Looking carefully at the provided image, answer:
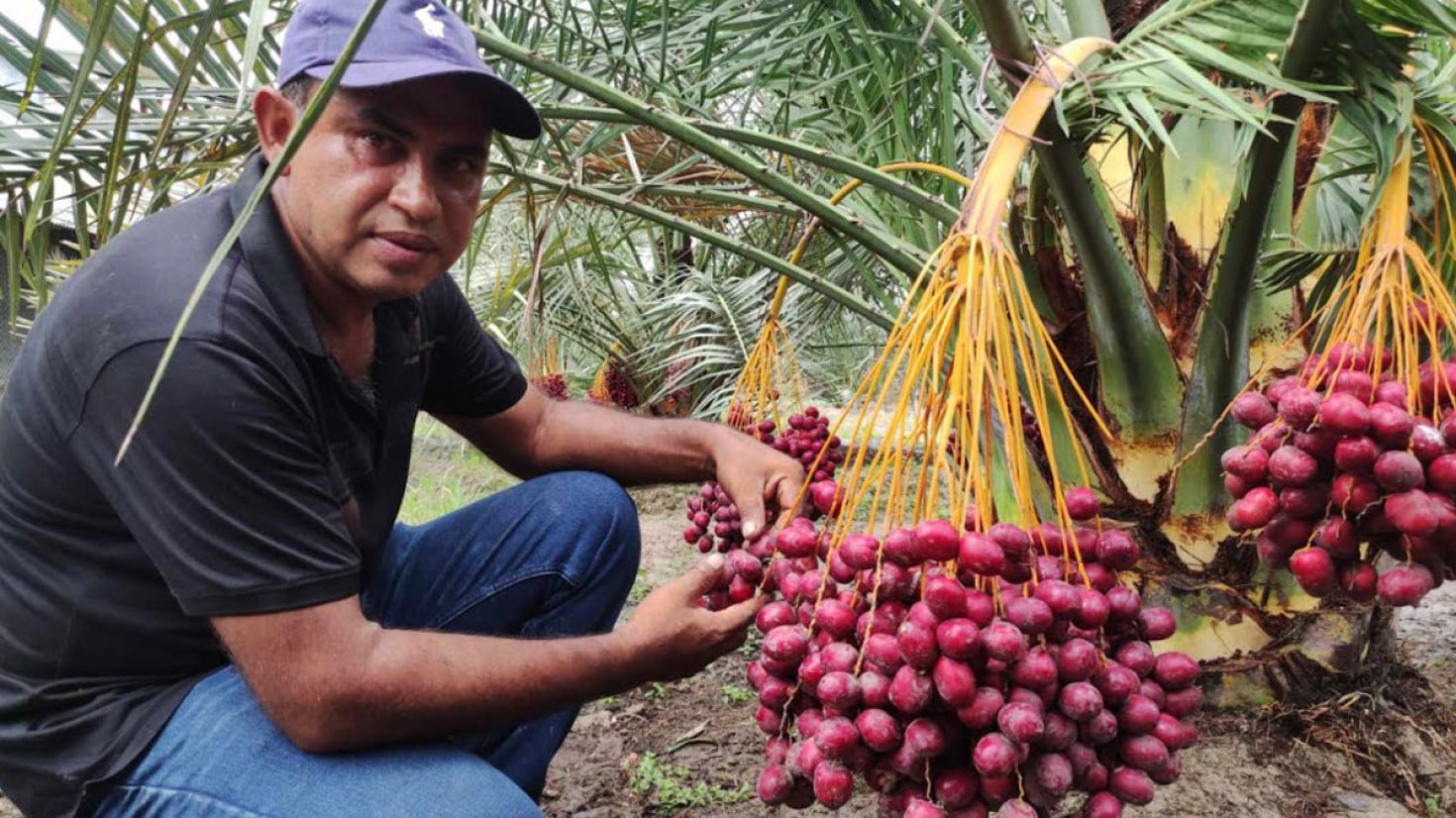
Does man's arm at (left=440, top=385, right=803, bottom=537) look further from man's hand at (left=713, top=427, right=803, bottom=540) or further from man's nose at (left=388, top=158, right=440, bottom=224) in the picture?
man's nose at (left=388, top=158, right=440, bottom=224)

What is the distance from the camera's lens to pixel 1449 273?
1418 millimetres

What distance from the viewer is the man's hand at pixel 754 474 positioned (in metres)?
1.49

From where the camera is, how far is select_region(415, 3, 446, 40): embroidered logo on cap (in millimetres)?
1288

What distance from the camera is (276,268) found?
1.25 meters

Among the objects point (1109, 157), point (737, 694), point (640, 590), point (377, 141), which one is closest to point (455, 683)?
point (377, 141)

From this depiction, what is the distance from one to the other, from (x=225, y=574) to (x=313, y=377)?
0.93ft

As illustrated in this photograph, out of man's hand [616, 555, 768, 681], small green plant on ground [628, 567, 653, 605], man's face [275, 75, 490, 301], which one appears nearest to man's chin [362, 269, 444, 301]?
man's face [275, 75, 490, 301]

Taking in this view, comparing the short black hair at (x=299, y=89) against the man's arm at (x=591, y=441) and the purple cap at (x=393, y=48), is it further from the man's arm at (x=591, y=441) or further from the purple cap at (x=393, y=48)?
the man's arm at (x=591, y=441)

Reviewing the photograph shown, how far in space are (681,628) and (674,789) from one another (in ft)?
2.49

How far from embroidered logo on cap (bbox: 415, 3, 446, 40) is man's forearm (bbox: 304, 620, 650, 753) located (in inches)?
28.3

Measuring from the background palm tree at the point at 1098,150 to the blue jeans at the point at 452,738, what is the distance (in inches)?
12.6

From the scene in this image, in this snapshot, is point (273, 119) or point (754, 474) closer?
point (273, 119)

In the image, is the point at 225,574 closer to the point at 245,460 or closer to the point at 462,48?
the point at 245,460

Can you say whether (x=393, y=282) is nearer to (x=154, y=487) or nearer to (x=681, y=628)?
(x=154, y=487)
